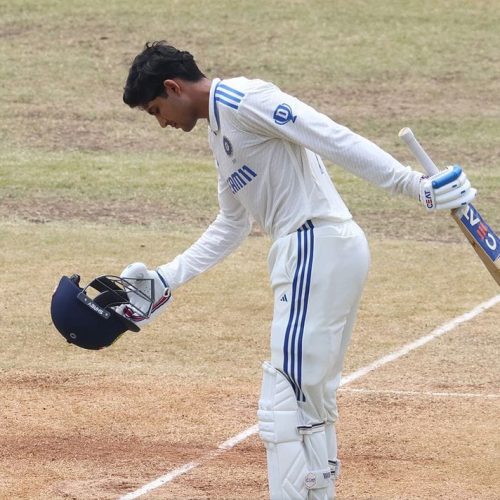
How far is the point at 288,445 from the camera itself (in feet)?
19.0

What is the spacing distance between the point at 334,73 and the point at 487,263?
1803 cm

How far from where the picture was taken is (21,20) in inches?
1049

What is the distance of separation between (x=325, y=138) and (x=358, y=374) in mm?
4171

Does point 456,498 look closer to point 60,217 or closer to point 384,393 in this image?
point 384,393

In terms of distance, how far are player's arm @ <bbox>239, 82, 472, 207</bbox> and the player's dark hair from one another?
38cm

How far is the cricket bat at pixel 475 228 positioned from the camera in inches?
228

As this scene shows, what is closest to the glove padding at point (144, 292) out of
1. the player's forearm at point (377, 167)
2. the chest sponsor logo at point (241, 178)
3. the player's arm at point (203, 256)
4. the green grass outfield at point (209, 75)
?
the player's arm at point (203, 256)

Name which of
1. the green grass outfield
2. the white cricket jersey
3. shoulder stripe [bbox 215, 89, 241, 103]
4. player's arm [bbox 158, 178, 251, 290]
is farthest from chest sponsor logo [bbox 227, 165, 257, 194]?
the green grass outfield

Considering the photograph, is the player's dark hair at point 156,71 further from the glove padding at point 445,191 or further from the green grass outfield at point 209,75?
the green grass outfield at point 209,75

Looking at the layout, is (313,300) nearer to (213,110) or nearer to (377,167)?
(377,167)

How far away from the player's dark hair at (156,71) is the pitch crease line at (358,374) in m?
2.24

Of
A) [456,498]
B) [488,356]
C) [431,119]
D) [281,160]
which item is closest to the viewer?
[281,160]

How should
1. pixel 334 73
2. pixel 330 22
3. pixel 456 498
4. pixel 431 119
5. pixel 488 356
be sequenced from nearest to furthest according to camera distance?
pixel 456 498, pixel 488 356, pixel 431 119, pixel 334 73, pixel 330 22

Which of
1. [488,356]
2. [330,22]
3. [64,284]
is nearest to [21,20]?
[330,22]
